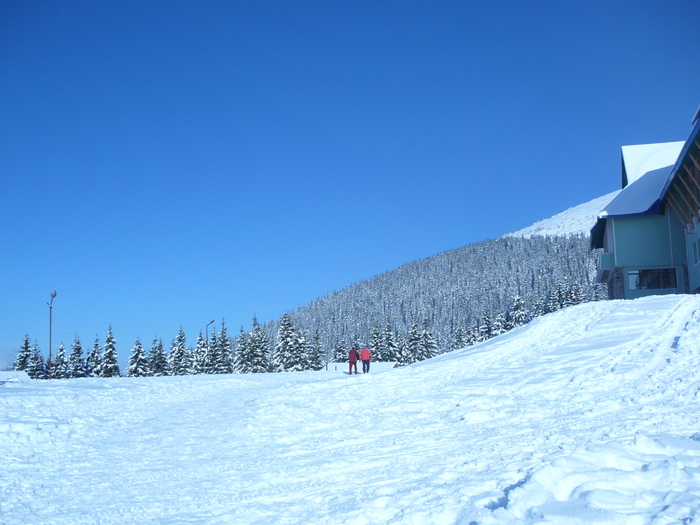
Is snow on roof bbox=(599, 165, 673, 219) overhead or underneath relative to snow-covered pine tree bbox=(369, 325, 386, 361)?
overhead

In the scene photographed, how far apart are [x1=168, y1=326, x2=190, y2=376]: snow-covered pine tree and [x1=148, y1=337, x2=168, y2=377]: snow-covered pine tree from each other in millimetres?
843

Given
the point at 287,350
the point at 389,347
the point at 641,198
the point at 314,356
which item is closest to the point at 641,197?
the point at 641,198

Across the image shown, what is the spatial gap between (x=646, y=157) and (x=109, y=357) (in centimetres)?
4579

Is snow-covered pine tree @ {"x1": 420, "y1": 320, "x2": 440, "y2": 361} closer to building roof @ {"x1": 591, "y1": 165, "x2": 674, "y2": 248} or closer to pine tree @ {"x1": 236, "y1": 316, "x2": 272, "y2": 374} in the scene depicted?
pine tree @ {"x1": 236, "y1": 316, "x2": 272, "y2": 374}

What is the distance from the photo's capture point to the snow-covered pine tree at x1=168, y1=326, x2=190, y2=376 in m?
57.0

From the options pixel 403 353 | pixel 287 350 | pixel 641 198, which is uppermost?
pixel 641 198

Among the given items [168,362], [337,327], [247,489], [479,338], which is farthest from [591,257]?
[247,489]

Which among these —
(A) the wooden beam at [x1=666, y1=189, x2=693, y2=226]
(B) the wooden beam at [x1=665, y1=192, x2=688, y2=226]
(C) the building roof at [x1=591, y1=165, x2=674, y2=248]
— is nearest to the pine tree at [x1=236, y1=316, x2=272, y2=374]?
(C) the building roof at [x1=591, y1=165, x2=674, y2=248]

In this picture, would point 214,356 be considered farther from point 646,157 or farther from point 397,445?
point 397,445

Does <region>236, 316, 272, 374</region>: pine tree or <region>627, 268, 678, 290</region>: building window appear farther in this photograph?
<region>236, 316, 272, 374</region>: pine tree

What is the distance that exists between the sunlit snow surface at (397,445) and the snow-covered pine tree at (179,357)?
41314 millimetres

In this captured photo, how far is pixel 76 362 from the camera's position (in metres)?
55.5

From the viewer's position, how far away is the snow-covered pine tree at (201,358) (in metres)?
56.1

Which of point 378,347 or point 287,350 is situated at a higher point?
point 287,350
